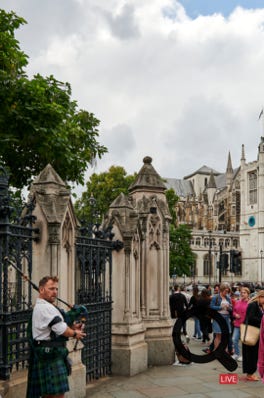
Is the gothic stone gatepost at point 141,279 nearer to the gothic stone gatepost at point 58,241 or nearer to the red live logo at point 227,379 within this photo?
the red live logo at point 227,379

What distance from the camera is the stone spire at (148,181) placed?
11461 mm

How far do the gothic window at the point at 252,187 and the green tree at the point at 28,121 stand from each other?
8615cm

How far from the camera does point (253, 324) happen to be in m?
8.55

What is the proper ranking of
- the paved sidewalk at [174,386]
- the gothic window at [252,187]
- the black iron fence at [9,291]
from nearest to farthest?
the black iron fence at [9,291] → the paved sidewalk at [174,386] → the gothic window at [252,187]

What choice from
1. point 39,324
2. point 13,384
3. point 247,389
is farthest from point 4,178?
point 247,389

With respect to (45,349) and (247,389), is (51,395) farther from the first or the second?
(247,389)

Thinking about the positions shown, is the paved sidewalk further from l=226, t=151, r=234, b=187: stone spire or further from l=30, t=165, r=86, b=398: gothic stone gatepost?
l=226, t=151, r=234, b=187: stone spire

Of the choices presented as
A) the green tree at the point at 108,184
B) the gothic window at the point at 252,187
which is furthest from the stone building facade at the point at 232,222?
the green tree at the point at 108,184

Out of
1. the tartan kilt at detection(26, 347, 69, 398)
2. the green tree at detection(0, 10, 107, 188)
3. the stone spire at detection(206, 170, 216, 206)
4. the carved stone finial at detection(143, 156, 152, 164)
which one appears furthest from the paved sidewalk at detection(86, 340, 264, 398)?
the stone spire at detection(206, 170, 216, 206)

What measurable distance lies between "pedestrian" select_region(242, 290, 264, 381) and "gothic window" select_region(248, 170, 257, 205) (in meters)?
92.0

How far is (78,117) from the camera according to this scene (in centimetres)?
1777

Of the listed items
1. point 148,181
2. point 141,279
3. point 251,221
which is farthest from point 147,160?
point 251,221

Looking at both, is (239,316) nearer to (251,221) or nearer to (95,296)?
(95,296)

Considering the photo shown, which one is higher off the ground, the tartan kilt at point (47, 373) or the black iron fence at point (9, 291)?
the black iron fence at point (9, 291)
